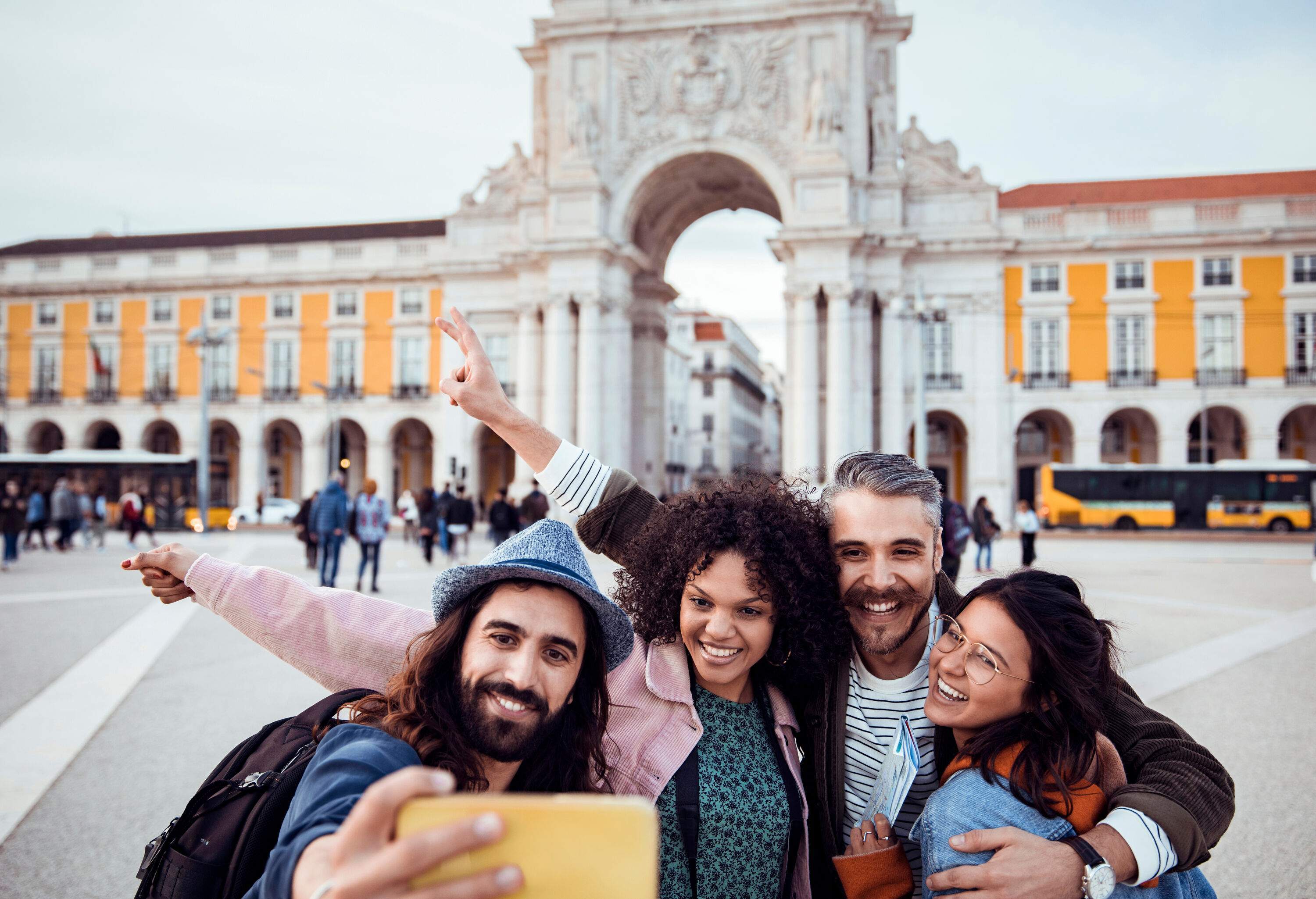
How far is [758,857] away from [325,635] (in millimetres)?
1196

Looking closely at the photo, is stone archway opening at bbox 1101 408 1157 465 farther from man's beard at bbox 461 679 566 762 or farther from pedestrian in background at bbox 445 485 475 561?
man's beard at bbox 461 679 566 762

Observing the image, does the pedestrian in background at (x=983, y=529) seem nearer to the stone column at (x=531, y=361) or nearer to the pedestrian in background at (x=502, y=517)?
the pedestrian in background at (x=502, y=517)

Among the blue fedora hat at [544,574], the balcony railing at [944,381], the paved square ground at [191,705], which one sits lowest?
the paved square ground at [191,705]

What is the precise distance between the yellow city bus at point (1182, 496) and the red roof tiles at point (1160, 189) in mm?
11379

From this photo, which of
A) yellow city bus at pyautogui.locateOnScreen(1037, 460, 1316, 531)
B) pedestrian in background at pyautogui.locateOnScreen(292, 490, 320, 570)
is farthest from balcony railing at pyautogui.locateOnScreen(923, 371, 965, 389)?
pedestrian in background at pyautogui.locateOnScreen(292, 490, 320, 570)

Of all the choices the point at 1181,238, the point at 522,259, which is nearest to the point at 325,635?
the point at 522,259

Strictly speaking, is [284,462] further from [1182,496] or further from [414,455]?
[1182,496]

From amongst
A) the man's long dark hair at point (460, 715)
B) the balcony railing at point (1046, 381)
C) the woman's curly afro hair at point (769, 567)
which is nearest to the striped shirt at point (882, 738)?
the woman's curly afro hair at point (769, 567)

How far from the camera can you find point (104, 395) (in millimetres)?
40781

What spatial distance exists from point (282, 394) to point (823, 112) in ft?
85.3

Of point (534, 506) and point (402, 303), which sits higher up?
point (402, 303)

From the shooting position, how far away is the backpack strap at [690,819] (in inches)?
79.5

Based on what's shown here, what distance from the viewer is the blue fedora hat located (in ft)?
5.84

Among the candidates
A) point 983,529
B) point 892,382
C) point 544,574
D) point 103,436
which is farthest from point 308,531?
point 103,436
